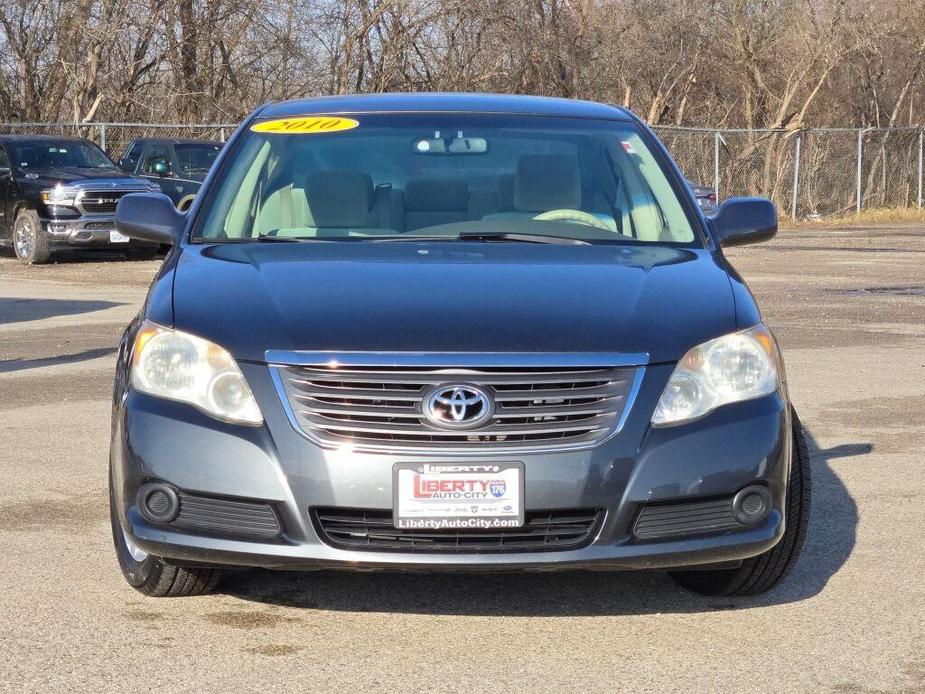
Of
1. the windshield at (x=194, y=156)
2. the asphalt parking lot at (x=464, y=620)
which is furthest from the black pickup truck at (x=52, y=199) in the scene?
the asphalt parking lot at (x=464, y=620)

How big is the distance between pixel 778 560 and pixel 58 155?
20256 millimetres

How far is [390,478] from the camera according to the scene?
14.3ft

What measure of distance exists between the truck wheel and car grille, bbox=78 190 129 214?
67 centimetres

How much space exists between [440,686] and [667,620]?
36.9 inches

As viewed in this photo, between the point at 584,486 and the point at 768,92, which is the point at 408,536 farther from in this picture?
the point at 768,92

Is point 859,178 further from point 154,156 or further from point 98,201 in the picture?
point 98,201

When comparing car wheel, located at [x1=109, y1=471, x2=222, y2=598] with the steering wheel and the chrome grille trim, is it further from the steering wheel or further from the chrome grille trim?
the steering wheel

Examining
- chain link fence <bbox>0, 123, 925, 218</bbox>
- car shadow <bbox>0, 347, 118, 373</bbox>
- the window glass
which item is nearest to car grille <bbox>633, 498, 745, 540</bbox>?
car shadow <bbox>0, 347, 118, 373</bbox>

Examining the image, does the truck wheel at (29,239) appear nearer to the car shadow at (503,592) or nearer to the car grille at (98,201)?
the car grille at (98,201)

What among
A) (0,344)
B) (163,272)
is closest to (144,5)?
(0,344)

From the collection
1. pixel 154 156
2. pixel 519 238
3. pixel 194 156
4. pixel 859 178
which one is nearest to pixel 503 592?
pixel 519 238

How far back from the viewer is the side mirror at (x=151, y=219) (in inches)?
238

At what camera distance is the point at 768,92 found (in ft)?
132

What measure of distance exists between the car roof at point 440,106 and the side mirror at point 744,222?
613 mm
